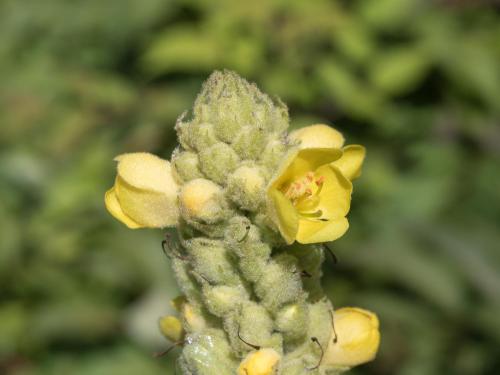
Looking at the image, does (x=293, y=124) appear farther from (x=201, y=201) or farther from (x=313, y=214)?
(x=201, y=201)

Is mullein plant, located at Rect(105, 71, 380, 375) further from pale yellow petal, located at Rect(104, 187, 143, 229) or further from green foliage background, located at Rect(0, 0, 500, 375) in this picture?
green foliage background, located at Rect(0, 0, 500, 375)

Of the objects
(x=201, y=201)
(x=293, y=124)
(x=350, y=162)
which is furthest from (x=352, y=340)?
(x=293, y=124)

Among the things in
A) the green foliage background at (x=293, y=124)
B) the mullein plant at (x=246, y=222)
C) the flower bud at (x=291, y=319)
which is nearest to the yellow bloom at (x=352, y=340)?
the mullein plant at (x=246, y=222)

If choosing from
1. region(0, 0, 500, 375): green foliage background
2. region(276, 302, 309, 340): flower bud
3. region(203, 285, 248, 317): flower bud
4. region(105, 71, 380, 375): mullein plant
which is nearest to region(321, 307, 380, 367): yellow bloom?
region(105, 71, 380, 375): mullein plant

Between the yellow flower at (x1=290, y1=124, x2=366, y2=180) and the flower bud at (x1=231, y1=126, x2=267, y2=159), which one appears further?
the yellow flower at (x1=290, y1=124, x2=366, y2=180)

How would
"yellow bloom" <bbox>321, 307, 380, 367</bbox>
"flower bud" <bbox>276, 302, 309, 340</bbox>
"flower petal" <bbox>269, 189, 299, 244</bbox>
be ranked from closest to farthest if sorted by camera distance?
"flower petal" <bbox>269, 189, 299, 244</bbox> → "flower bud" <bbox>276, 302, 309, 340</bbox> → "yellow bloom" <bbox>321, 307, 380, 367</bbox>

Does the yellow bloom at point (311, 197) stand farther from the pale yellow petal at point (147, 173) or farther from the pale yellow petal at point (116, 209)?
the pale yellow petal at point (116, 209)

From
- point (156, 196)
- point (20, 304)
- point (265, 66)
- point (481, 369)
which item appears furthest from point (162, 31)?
point (156, 196)
